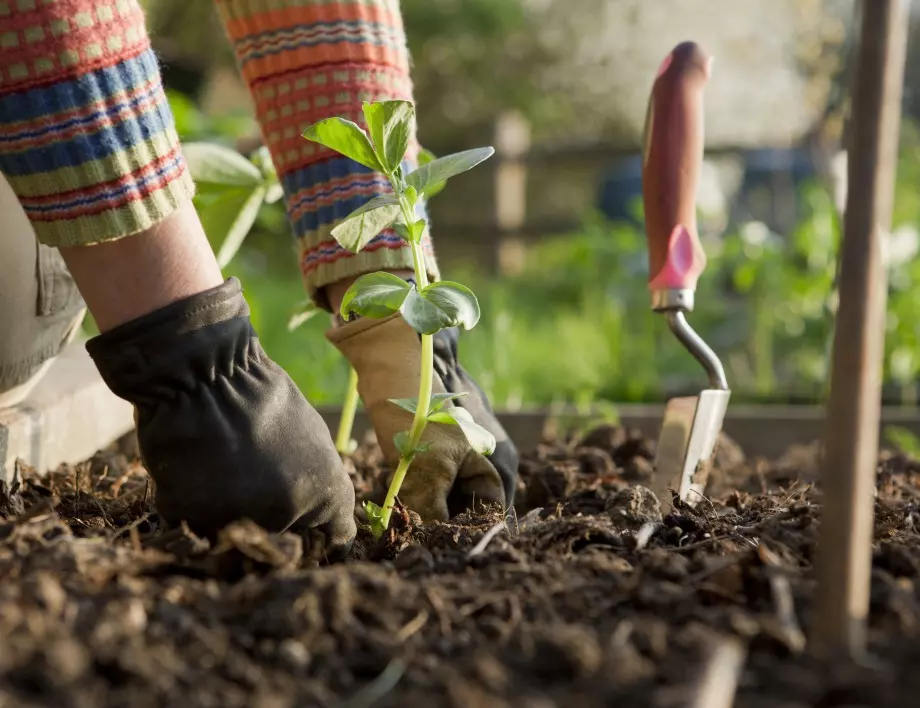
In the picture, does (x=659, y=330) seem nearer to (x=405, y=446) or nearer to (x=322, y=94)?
(x=322, y=94)

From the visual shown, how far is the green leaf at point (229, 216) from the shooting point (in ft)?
4.80

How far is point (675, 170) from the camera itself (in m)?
1.23

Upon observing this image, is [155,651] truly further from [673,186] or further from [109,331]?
[673,186]

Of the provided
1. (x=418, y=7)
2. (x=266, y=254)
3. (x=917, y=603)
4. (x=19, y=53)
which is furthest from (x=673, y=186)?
(x=418, y=7)

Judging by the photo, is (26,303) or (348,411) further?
(348,411)

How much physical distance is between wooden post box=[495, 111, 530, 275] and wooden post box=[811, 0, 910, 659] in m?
6.48

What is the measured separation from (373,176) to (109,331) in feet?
1.43

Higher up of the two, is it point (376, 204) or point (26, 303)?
point (376, 204)

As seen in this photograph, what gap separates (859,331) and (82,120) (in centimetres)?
70

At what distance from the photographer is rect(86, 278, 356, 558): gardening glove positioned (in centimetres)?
91

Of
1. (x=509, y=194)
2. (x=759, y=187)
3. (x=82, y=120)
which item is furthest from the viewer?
(x=509, y=194)

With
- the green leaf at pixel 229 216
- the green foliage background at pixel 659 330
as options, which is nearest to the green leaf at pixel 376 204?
the green leaf at pixel 229 216

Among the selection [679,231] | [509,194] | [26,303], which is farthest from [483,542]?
[509,194]

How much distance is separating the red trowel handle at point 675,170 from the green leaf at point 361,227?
1.36 feet
